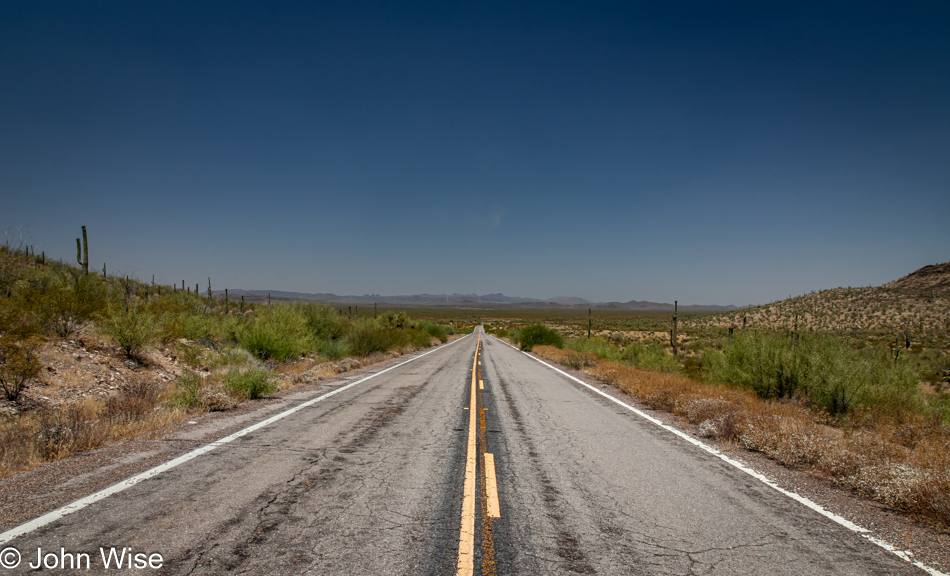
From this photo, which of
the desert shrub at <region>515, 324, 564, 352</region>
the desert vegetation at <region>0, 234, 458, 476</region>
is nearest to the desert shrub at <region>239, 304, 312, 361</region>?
the desert vegetation at <region>0, 234, 458, 476</region>

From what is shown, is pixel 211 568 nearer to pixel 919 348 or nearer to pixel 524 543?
pixel 524 543

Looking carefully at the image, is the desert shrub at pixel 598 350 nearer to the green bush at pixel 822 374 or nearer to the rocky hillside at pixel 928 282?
the green bush at pixel 822 374

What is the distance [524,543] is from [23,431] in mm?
6934

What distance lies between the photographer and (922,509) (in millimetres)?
4461

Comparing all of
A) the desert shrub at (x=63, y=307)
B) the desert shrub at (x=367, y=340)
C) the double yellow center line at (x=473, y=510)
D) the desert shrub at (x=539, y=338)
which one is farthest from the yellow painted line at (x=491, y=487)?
the desert shrub at (x=539, y=338)

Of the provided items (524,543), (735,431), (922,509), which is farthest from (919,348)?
(524,543)

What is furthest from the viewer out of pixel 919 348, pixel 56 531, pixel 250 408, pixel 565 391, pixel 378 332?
pixel 919 348

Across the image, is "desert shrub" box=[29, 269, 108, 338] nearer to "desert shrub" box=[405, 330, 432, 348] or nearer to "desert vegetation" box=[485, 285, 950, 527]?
"desert vegetation" box=[485, 285, 950, 527]

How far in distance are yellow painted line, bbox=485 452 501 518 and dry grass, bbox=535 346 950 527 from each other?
13.6ft

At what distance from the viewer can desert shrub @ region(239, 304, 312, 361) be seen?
17453 millimetres

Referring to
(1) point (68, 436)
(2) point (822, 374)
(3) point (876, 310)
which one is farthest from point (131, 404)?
(3) point (876, 310)

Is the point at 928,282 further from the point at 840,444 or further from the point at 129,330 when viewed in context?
the point at 129,330

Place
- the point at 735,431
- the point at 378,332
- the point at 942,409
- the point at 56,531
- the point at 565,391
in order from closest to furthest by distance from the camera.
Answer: the point at 56,531, the point at 735,431, the point at 942,409, the point at 565,391, the point at 378,332

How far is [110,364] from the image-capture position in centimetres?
1213
